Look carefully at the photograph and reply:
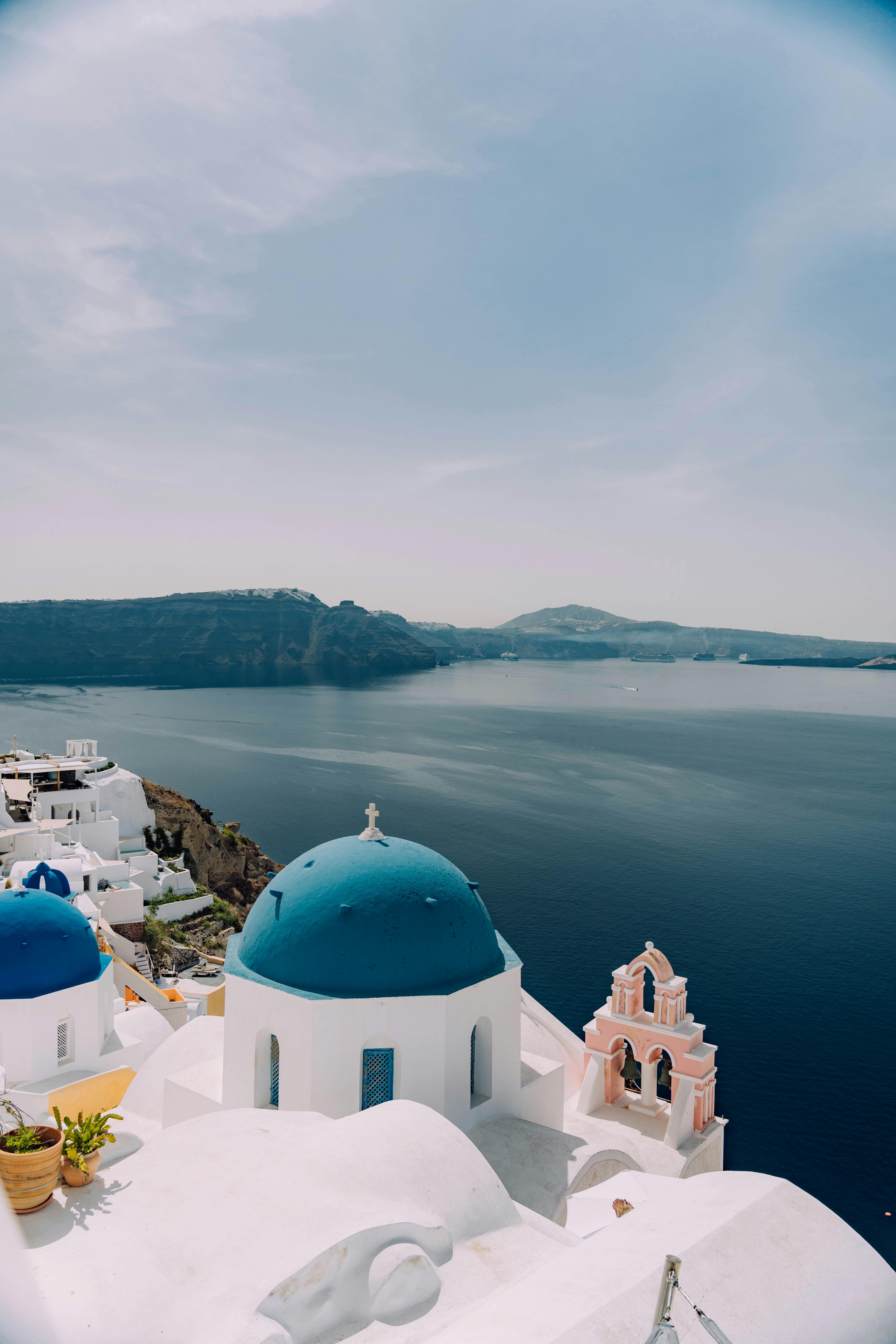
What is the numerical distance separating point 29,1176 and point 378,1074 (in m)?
5.37

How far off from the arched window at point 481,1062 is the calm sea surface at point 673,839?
1500 centimetres

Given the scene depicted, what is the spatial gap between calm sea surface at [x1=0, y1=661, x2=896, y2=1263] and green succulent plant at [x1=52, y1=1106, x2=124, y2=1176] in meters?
21.2

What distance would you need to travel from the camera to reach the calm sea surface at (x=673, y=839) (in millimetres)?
26719

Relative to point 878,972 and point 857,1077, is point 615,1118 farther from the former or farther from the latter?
point 878,972

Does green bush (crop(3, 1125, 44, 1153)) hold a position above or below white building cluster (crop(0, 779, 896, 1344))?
above

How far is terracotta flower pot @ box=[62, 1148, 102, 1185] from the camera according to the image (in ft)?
23.0

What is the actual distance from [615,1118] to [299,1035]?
776 cm

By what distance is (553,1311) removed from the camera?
5176mm

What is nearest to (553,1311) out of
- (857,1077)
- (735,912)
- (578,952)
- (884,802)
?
(857,1077)

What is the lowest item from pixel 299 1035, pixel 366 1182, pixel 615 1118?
pixel 615 1118

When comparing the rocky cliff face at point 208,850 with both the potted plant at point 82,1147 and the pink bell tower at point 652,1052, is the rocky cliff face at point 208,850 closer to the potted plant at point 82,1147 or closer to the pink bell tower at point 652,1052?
the pink bell tower at point 652,1052

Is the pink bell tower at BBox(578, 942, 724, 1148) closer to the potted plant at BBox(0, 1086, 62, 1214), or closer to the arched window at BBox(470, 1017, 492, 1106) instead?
the arched window at BBox(470, 1017, 492, 1106)

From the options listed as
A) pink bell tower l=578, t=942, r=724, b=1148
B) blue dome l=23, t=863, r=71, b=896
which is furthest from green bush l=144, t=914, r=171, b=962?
pink bell tower l=578, t=942, r=724, b=1148

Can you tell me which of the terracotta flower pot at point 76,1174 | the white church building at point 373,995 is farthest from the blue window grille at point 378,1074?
the terracotta flower pot at point 76,1174
